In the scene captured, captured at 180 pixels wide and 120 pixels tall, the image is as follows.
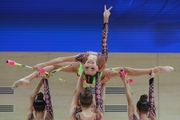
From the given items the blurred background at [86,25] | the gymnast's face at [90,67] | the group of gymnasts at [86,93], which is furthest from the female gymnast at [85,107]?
the blurred background at [86,25]

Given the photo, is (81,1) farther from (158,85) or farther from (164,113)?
(164,113)

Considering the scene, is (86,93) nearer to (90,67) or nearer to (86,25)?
(90,67)

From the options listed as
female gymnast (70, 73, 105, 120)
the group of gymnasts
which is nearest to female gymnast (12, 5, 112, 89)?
the group of gymnasts

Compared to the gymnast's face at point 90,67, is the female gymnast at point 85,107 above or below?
below

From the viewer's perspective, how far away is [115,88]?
12.9 feet

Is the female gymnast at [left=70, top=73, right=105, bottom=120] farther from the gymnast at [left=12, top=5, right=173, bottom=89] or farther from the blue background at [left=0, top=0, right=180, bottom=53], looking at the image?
the blue background at [left=0, top=0, right=180, bottom=53]

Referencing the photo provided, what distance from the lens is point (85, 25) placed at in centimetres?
325

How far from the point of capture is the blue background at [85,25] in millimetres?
3195

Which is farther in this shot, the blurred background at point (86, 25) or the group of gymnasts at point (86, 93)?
the blurred background at point (86, 25)

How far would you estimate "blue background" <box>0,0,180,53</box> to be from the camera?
3.20 metres

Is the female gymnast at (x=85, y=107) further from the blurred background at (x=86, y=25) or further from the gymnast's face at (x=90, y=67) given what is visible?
the blurred background at (x=86, y=25)

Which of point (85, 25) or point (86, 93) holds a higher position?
point (85, 25)

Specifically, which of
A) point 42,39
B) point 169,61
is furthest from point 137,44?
point 42,39

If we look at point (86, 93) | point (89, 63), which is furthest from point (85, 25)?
point (86, 93)
